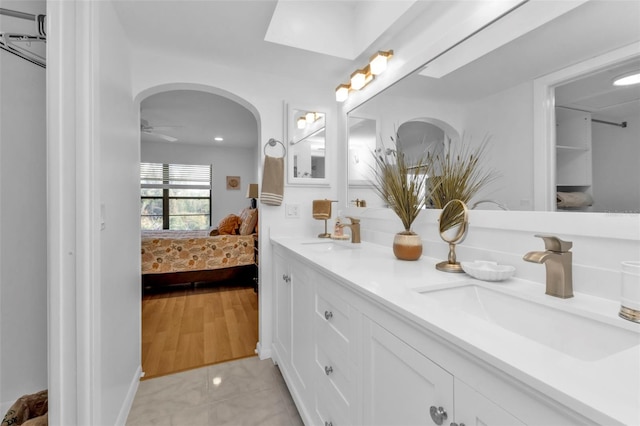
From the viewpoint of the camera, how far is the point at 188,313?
3023 mm

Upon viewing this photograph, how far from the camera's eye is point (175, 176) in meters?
6.20

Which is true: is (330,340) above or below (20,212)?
below

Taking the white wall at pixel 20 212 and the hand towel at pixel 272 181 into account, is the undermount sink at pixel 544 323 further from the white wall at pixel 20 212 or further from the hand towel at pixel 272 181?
the white wall at pixel 20 212

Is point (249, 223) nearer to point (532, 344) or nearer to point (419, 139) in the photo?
point (419, 139)

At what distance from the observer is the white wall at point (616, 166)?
2.54 ft

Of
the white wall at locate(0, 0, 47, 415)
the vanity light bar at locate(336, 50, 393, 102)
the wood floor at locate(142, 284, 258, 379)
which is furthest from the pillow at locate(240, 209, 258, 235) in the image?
the white wall at locate(0, 0, 47, 415)

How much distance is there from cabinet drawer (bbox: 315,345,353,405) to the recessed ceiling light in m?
1.18

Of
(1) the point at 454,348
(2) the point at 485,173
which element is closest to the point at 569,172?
(2) the point at 485,173

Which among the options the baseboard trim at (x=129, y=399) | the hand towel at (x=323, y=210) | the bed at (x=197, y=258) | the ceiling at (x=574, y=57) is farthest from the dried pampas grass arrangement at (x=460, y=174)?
the bed at (x=197, y=258)

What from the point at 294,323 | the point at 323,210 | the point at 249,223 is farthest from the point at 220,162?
the point at 294,323

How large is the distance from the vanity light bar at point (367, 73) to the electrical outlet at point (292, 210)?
88 cm

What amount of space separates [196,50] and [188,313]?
8.16ft

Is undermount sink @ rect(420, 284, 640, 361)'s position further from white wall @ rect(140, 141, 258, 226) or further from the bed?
white wall @ rect(140, 141, 258, 226)

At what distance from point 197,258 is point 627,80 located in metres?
3.95
